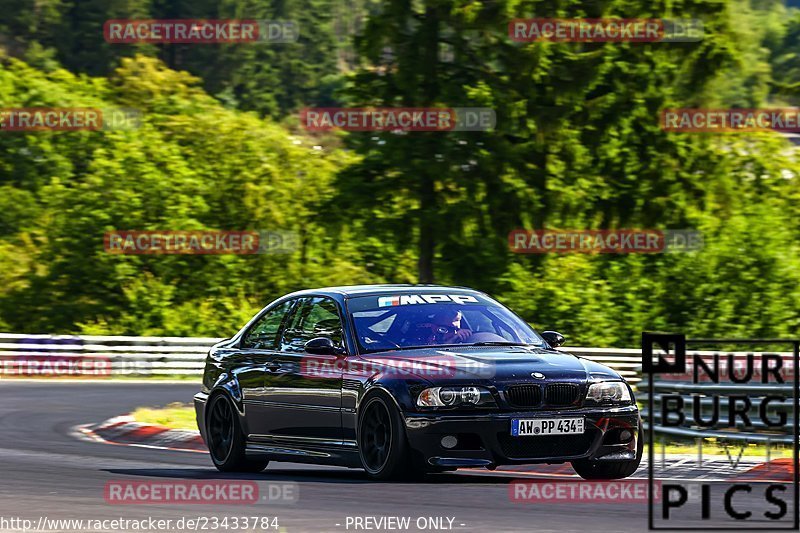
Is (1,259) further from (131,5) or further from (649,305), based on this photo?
(131,5)

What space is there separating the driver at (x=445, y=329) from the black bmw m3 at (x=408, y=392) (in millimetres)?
11

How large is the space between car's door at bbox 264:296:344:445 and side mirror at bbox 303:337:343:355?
0.15 m

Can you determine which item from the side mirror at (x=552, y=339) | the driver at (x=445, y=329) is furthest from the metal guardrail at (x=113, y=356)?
the driver at (x=445, y=329)

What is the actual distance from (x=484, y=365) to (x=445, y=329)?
103 cm

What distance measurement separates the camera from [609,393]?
1117 cm

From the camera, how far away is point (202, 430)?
540 inches

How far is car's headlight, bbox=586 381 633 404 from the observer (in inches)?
435

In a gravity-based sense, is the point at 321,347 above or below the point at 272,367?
above

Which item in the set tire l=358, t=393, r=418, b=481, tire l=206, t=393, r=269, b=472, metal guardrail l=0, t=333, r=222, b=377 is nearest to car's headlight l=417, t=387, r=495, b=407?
tire l=358, t=393, r=418, b=481

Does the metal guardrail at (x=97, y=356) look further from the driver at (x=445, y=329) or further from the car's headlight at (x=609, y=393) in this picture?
the car's headlight at (x=609, y=393)

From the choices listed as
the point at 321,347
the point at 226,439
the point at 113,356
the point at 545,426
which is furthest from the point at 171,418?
the point at 113,356

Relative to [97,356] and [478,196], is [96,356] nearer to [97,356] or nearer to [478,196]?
[97,356]

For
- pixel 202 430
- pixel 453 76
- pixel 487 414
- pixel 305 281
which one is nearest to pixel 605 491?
pixel 487 414

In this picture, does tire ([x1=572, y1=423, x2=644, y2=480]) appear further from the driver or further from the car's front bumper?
the driver
